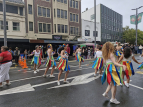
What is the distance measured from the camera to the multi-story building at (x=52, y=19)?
22.9 meters

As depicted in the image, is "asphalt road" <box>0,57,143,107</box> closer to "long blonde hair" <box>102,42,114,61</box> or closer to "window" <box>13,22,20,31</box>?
"long blonde hair" <box>102,42,114,61</box>

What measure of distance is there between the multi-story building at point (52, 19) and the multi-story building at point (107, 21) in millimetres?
9033

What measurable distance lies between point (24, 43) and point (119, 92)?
1952cm

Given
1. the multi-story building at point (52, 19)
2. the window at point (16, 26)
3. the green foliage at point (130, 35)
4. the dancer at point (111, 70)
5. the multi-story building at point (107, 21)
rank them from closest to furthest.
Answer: the dancer at point (111, 70)
the window at point (16, 26)
the multi-story building at point (52, 19)
the multi-story building at point (107, 21)
the green foliage at point (130, 35)

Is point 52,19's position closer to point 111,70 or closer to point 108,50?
point 108,50

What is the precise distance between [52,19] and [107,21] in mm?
19742

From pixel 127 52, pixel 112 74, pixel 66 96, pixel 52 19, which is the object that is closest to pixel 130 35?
pixel 52 19

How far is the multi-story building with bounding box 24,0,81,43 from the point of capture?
22.9 meters

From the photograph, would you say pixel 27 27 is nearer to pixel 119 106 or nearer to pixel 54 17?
pixel 54 17

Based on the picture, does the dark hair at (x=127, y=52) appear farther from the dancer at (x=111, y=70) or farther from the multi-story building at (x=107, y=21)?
the multi-story building at (x=107, y=21)

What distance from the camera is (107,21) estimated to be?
37781 millimetres

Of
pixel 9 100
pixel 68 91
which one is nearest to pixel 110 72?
pixel 68 91

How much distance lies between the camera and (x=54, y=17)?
25.3m

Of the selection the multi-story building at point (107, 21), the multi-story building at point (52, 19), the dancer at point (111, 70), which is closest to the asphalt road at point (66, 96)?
the dancer at point (111, 70)
